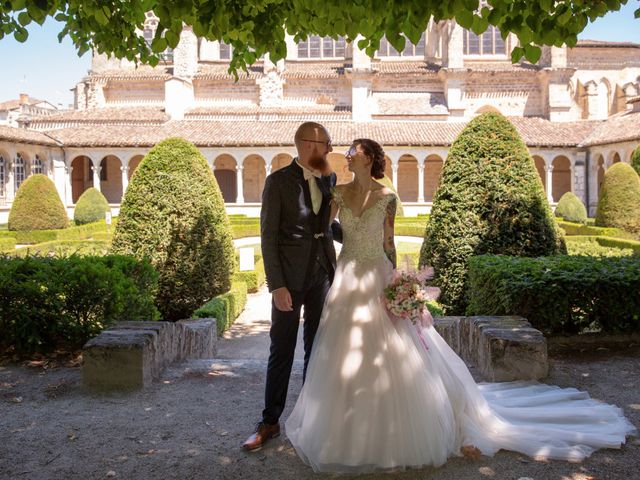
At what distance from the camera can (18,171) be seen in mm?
30250

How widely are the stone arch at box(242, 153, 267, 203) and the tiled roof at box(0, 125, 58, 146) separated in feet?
33.1

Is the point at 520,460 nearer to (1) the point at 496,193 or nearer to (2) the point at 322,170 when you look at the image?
(2) the point at 322,170

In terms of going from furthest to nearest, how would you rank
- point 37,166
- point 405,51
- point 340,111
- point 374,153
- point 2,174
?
point 405,51
point 340,111
point 37,166
point 2,174
point 374,153

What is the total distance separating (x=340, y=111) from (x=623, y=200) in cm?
1961

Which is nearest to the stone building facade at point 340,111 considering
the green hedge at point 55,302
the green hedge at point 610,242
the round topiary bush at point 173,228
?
the green hedge at point 610,242

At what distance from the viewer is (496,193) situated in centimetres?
713

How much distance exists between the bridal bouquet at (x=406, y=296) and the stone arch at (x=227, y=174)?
107 ft

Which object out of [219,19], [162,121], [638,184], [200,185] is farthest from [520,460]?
[162,121]

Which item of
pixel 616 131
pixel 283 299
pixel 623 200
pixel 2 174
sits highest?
pixel 616 131

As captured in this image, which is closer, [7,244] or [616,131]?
[7,244]

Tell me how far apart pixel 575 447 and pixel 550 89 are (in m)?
36.1

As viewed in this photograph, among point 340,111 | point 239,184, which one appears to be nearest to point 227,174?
point 239,184

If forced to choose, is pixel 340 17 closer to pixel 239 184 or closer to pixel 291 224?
pixel 291 224

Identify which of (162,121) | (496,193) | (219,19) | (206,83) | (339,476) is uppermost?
(206,83)
